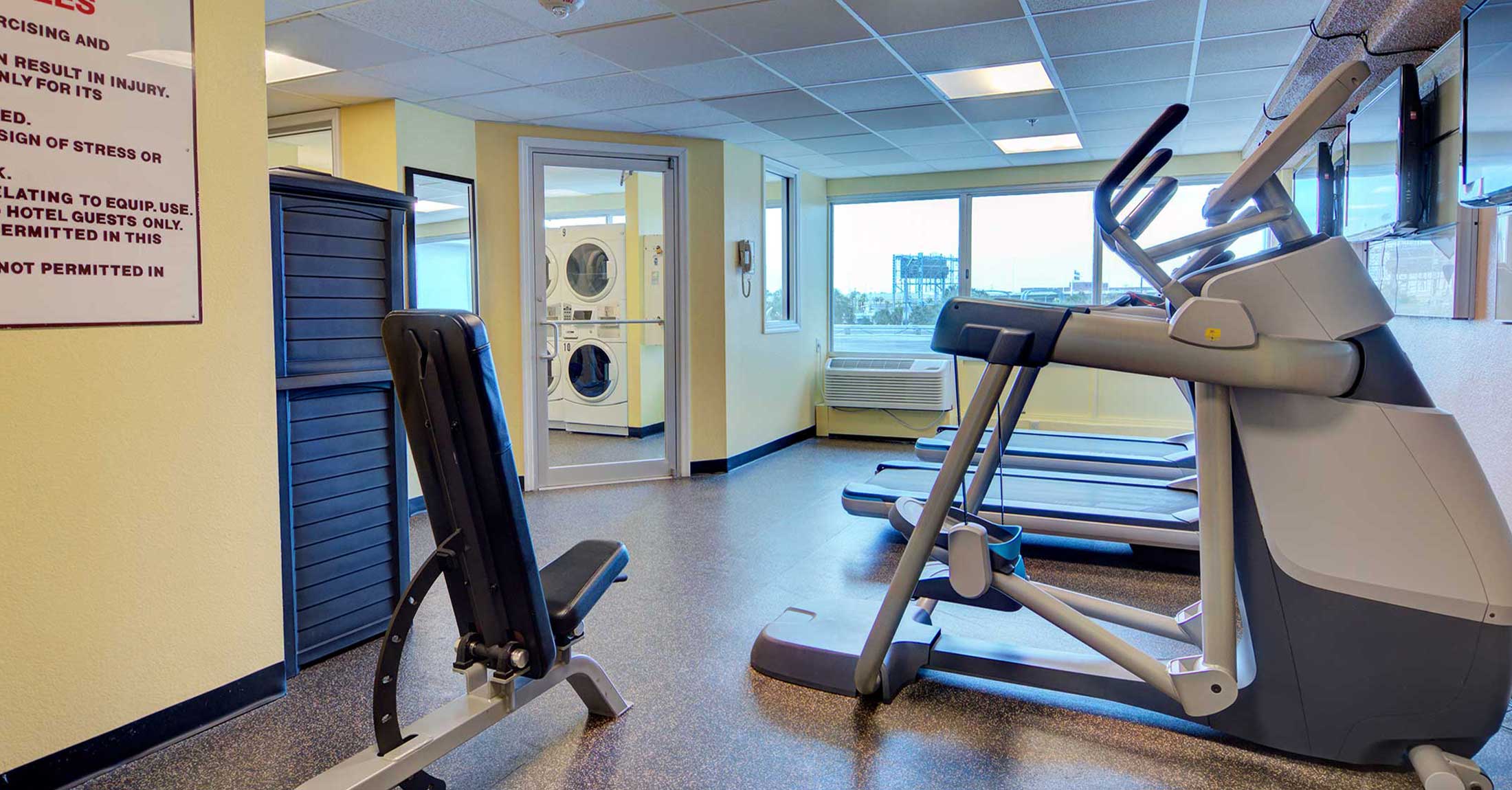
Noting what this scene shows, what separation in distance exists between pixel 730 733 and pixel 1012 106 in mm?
3932

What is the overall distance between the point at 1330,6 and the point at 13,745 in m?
4.35

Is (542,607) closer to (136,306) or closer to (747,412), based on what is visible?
(136,306)

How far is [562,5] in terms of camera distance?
313 cm

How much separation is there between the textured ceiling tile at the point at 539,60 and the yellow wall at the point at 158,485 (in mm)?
1491

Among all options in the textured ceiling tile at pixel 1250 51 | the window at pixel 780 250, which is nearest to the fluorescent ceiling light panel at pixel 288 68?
the window at pixel 780 250

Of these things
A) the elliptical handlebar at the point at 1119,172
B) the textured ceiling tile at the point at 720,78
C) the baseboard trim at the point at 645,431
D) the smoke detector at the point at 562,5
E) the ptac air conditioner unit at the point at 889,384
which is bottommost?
the baseboard trim at the point at 645,431

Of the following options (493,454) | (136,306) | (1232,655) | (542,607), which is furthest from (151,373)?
(1232,655)

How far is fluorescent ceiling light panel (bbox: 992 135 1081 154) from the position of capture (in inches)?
228

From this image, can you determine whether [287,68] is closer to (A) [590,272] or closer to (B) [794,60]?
(A) [590,272]

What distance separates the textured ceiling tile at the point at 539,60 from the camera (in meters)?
3.66

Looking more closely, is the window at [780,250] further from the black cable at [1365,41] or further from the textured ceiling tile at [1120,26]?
the black cable at [1365,41]

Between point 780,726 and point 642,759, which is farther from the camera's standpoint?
point 780,726

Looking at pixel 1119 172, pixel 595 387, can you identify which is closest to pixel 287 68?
pixel 595 387

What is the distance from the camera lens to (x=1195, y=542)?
344 centimetres
